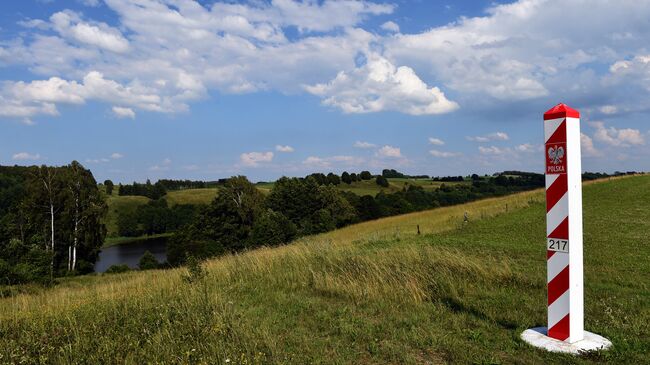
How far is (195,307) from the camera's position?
5.94 meters

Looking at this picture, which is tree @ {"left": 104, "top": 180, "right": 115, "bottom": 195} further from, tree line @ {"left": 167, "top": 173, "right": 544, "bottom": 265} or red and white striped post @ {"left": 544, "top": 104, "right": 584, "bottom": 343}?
red and white striped post @ {"left": 544, "top": 104, "right": 584, "bottom": 343}

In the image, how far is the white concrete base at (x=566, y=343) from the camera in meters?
4.54

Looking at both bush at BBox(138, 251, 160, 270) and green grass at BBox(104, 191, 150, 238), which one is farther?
green grass at BBox(104, 191, 150, 238)

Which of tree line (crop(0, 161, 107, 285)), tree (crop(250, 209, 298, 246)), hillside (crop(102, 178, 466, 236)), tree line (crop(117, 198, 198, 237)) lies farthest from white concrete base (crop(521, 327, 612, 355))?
tree line (crop(117, 198, 198, 237))

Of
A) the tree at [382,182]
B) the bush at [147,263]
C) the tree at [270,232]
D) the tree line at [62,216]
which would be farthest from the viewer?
the tree at [382,182]

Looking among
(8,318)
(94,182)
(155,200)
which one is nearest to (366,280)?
(8,318)

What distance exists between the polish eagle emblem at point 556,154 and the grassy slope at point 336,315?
210 cm

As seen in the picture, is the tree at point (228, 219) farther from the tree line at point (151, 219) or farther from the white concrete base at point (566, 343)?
the white concrete base at point (566, 343)

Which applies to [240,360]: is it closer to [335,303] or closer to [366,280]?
[335,303]

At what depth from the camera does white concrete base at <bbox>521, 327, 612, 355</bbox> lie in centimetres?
454

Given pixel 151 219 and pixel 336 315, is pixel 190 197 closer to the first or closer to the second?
pixel 151 219

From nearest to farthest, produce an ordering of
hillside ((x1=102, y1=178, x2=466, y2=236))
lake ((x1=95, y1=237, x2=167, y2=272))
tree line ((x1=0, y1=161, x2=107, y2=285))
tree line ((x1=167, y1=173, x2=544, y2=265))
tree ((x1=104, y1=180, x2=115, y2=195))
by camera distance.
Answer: tree line ((x1=0, y1=161, x2=107, y2=285))
tree line ((x1=167, y1=173, x2=544, y2=265))
lake ((x1=95, y1=237, x2=167, y2=272))
hillside ((x1=102, y1=178, x2=466, y2=236))
tree ((x1=104, y1=180, x2=115, y2=195))

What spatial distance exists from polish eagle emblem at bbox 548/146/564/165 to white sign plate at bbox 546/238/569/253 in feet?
2.93

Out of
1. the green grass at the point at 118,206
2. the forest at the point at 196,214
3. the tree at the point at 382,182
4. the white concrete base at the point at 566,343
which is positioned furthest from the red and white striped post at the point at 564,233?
the green grass at the point at 118,206
